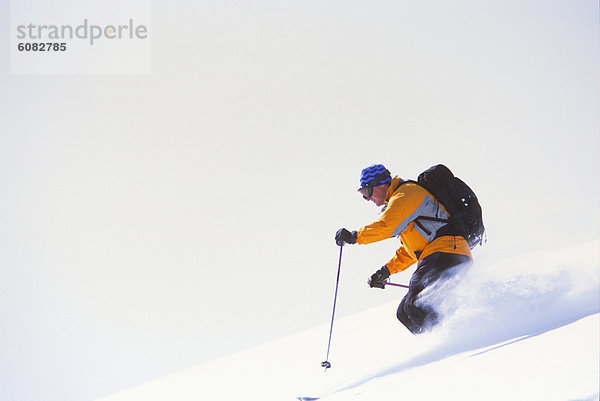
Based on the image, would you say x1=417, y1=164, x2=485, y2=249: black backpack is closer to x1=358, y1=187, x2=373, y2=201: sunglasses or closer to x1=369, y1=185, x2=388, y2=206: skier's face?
x1=369, y1=185, x2=388, y2=206: skier's face

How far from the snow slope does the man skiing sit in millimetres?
321

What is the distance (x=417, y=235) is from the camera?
18.6 ft

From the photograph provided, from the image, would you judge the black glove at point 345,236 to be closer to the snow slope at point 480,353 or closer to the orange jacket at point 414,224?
the orange jacket at point 414,224

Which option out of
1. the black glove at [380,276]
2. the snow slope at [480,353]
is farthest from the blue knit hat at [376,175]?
the snow slope at [480,353]

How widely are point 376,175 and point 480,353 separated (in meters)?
2.16

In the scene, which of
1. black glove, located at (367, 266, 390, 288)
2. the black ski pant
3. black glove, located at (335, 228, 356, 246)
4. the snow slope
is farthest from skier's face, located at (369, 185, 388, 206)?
the snow slope

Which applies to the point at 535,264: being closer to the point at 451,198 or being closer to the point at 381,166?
the point at 451,198

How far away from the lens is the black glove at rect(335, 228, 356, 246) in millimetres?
5703

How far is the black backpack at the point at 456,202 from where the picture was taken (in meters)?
5.47

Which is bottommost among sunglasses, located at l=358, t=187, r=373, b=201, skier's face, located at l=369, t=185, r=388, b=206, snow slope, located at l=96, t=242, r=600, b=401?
snow slope, located at l=96, t=242, r=600, b=401

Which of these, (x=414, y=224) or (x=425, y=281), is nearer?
(x=425, y=281)

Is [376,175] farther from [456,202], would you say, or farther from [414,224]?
[456,202]

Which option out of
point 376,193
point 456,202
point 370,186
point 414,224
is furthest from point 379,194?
point 456,202

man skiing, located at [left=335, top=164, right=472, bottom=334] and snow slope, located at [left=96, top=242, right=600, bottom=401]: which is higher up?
man skiing, located at [left=335, top=164, right=472, bottom=334]
